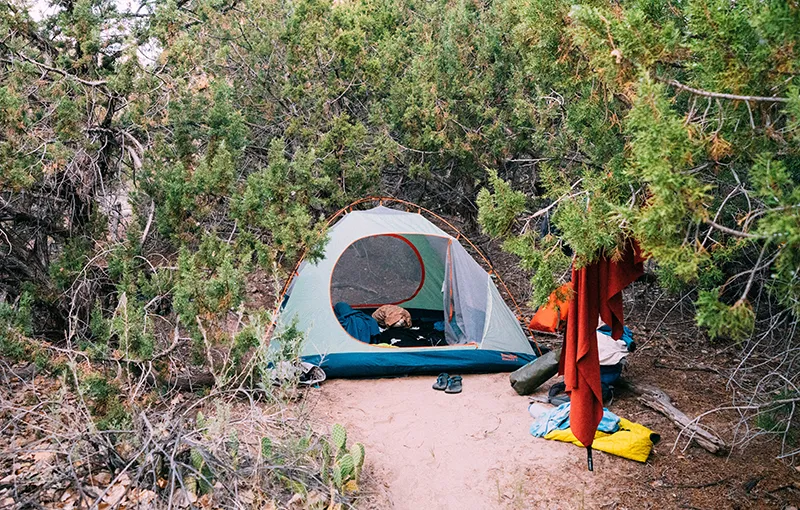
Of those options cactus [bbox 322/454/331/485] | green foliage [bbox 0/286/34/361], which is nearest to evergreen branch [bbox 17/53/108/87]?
Result: green foliage [bbox 0/286/34/361]

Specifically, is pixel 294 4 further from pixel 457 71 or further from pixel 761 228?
pixel 761 228

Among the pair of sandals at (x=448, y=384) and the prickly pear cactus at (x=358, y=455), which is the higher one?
the prickly pear cactus at (x=358, y=455)

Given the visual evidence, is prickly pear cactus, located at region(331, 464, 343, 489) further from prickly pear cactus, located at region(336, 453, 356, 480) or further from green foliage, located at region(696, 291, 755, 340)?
green foliage, located at region(696, 291, 755, 340)

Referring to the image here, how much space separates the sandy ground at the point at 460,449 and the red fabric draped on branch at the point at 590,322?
39 centimetres

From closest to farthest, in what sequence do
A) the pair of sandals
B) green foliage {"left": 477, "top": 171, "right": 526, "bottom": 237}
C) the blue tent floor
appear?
1. green foliage {"left": 477, "top": 171, "right": 526, "bottom": 237}
2. the pair of sandals
3. the blue tent floor

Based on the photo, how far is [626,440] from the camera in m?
4.45

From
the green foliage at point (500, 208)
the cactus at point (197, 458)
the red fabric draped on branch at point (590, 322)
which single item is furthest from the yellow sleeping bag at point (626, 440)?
the cactus at point (197, 458)

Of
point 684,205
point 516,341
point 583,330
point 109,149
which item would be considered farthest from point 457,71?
point 684,205

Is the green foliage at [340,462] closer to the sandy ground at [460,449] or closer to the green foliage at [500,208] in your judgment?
the sandy ground at [460,449]

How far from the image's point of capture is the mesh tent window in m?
8.04

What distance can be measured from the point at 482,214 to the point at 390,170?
18.7 ft

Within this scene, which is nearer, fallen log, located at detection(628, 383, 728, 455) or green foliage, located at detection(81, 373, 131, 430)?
green foliage, located at detection(81, 373, 131, 430)

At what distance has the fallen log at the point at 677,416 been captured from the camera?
14.5ft

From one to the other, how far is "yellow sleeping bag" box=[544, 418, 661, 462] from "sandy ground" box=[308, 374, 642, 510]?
2.5 inches
